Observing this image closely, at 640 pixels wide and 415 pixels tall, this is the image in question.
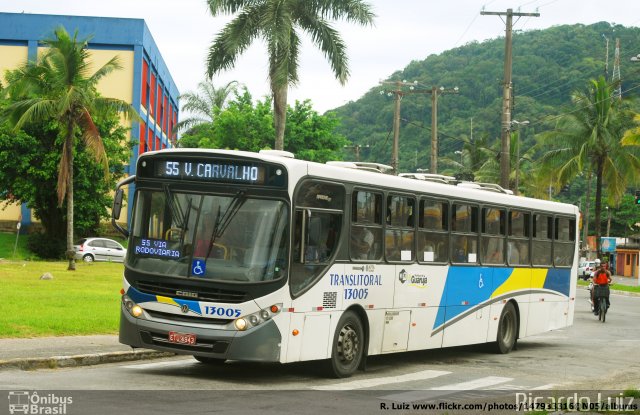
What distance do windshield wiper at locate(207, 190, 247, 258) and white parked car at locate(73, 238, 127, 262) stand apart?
135 feet

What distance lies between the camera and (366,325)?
14805 mm

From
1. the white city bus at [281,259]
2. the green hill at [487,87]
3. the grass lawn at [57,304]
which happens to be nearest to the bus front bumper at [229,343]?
the white city bus at [281,259]

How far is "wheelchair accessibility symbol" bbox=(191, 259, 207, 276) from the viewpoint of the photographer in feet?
41.8

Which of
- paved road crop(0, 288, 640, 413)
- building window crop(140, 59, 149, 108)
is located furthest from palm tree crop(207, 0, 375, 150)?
building window crop(140, 59, 149, 108)

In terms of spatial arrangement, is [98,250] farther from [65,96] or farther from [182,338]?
[182,338]

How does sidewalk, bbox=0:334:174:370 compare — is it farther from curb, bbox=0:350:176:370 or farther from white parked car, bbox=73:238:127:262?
white parked car, bbox=73:238:127:262

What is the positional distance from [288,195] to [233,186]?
70 centimetres

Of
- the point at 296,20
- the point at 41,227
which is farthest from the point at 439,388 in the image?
the point at 41,227

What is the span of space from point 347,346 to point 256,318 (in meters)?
2.06

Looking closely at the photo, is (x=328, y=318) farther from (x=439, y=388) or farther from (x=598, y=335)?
(x=598, y=335)

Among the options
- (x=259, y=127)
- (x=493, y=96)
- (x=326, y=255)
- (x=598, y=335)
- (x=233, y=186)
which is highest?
(x=493, y=96)

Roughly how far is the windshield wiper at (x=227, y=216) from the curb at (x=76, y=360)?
2660 mm

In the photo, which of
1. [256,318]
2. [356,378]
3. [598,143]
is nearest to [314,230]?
[256,318]

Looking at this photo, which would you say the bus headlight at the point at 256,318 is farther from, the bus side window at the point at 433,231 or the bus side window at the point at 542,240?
the bus side window at the point at 542,240
